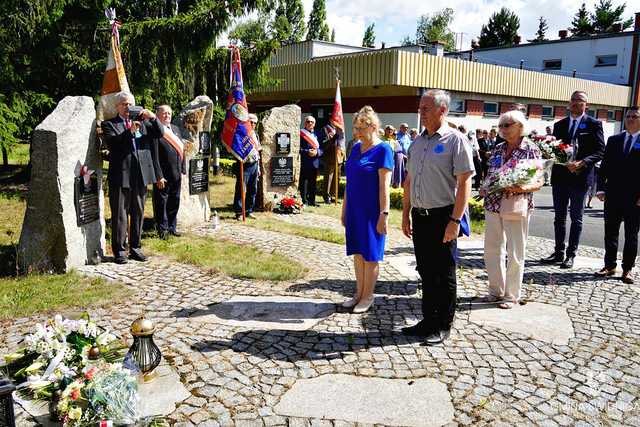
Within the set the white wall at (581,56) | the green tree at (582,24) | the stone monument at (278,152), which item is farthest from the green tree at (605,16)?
the stone monument at (278,152)

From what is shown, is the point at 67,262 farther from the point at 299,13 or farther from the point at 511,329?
the point at 299,13

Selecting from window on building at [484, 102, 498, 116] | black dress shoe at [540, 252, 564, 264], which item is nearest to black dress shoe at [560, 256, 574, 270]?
black dress shoe at [540, 252, 564, 264]

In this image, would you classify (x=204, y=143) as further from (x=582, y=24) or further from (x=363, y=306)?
(x=582, y=24)

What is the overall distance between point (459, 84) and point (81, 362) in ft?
62.4

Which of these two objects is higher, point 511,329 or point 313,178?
point 313,178

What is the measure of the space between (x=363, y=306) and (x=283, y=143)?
6308mm

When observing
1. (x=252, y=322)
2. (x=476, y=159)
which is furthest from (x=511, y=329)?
(x=476, y=159)

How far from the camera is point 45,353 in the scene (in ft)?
11.3

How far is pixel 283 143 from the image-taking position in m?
10.7

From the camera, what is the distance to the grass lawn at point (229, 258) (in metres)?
6.24

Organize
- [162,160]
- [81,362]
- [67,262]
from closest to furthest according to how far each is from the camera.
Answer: [81,362]
[67,262]
[162,160]

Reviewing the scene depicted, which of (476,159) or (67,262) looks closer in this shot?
(67,262)

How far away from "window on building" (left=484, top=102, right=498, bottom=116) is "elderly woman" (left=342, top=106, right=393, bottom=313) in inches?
774

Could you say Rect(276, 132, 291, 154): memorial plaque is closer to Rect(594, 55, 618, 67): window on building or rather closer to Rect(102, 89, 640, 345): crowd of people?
Rect(102, 89, 640, 345): crowd of people
